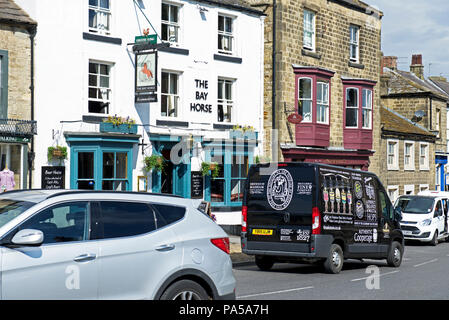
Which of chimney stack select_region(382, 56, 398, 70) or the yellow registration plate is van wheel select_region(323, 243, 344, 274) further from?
chimney stack select_region(382, 56, 398, 70)

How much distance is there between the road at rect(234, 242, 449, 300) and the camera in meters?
11.8

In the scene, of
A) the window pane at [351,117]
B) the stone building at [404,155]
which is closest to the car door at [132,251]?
the window pane at [351,117]

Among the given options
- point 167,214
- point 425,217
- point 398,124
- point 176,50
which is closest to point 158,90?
point 176,50

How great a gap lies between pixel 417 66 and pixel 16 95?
34.6m

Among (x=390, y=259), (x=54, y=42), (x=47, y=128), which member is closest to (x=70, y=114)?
(x=47, y=128)

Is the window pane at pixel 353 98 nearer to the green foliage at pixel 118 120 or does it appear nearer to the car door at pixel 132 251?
the green foliage at pixel 118 120

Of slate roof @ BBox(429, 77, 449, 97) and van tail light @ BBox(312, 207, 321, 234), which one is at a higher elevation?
slate roof @ BBox(429, 77, 449, 97)

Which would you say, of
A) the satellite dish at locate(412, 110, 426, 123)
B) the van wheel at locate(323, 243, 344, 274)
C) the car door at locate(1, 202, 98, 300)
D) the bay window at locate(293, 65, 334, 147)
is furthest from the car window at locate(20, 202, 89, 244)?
the satellite dish at locate(412, 110, 426, 123)

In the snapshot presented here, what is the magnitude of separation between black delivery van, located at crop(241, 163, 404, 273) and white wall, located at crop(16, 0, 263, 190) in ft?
23.1

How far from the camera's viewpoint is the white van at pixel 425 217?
2552 centimetres

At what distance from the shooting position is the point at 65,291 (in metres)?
6.87
